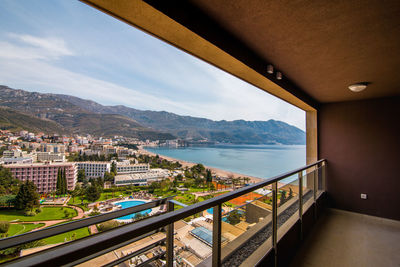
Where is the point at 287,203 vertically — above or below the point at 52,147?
below

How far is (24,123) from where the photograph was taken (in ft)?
14.8

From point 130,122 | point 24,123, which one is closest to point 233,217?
point 24,123

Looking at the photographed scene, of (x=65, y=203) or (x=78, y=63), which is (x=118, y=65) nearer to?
(x=78, y=63)

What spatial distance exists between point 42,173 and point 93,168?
125 centimetres

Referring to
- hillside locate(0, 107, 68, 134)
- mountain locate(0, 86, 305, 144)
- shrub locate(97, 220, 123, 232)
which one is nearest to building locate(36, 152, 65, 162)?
hillside locate(0, 107, 68, 134)

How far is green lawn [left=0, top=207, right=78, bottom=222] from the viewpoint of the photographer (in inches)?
126

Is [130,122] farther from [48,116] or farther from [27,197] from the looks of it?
[27,197]

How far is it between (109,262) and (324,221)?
4289 mm

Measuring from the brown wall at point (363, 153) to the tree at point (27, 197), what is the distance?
6.59 meters

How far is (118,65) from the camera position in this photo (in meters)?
15.6

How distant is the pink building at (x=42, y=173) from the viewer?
12.1ft

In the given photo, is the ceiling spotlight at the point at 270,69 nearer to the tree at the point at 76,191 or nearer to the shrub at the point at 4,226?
the shrub at the point at 4,226

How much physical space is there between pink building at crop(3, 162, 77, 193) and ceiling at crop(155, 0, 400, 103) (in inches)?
179

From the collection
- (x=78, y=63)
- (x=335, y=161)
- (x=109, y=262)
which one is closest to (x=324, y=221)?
(x=335, y=161)
